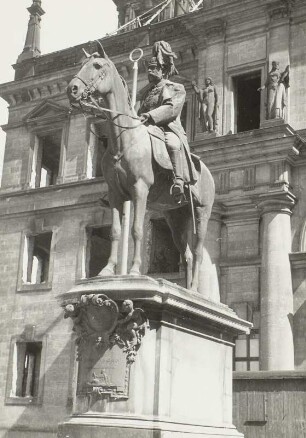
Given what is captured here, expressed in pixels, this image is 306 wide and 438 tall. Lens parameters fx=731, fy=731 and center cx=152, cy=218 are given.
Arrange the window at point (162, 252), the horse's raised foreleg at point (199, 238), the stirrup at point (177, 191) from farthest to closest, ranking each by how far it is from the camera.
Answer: the window at point (162, 252) < the horse's raised foreleg at point (199, 238) < the stirrup at point (177, 191)

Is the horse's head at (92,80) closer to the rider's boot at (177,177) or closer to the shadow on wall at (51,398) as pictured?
the rider's boot at (177,177)

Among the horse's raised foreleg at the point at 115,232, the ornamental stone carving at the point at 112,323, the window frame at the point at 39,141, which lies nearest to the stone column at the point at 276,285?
the window frame at the point at 39,141

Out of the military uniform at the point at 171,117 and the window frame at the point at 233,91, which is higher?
the window frame at the point at 233,91

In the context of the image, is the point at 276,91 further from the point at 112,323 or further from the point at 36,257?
the point at 112,323

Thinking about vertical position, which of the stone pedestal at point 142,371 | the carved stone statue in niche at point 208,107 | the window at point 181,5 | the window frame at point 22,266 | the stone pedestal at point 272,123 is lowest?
the stone pedestal at point 142,371

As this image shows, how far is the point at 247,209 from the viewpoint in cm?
2233

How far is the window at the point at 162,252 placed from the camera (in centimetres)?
2500

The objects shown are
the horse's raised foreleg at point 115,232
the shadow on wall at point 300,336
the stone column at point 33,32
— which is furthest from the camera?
the stone column at point 33,32

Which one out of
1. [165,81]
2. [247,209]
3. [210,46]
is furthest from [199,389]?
[210,46]

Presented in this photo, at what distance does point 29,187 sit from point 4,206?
50.6 inches

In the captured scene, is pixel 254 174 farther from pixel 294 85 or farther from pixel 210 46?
pixel 210 46

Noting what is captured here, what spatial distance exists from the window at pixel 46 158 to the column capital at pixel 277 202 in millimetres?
10865

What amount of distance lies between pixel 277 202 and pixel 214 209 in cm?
201

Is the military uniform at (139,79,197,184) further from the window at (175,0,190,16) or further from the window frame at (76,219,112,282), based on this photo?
the window at (175,0,190,16)
